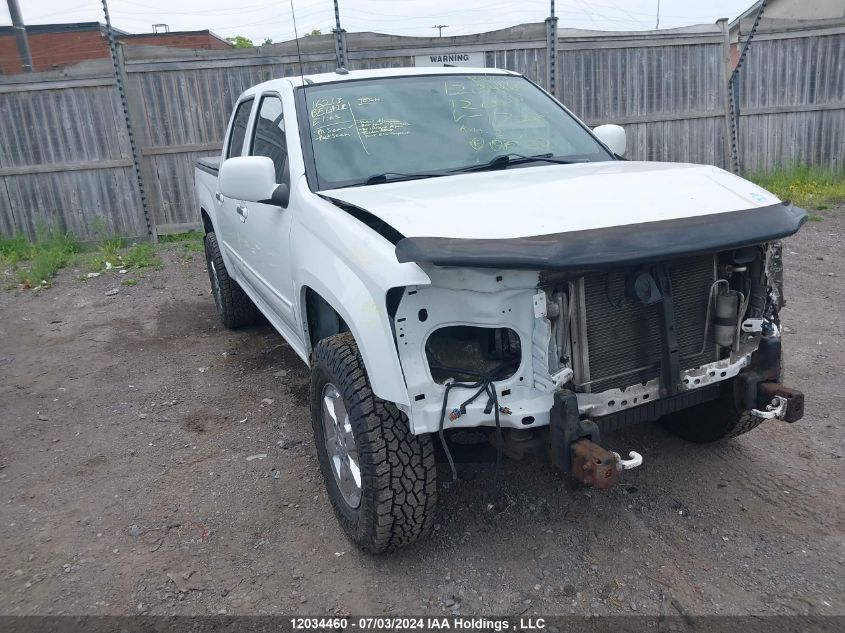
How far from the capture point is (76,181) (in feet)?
30.7

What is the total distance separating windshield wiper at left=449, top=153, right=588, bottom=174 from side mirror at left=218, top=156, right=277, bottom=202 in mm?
891

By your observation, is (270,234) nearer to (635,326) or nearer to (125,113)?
(635,326)

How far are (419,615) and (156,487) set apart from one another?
171cm

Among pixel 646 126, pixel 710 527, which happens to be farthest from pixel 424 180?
pixel 646 126

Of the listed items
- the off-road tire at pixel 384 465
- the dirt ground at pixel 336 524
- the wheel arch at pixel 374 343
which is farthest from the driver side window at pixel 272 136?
the dirt ground at pixel 336 524

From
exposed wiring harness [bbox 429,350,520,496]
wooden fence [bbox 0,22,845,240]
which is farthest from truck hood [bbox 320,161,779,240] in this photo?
wooden fence [bbox 0,22,845,240]

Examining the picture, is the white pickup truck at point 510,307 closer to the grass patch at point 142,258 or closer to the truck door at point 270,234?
the truck door at point 270,234

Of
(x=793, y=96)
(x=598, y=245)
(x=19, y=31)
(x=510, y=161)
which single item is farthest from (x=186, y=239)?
(x=793, y=96)

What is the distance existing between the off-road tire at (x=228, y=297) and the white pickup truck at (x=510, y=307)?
2416 millimetres

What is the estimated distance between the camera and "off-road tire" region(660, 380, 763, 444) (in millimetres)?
3393

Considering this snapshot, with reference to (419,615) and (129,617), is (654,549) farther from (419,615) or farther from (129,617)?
(129,617)

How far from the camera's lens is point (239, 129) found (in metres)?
5.12

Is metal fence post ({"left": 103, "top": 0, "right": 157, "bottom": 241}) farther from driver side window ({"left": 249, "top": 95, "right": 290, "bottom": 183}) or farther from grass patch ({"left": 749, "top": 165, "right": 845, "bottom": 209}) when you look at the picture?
grass patch ({"left": 749, "top": 165, "right": 845, "bottom": 209})

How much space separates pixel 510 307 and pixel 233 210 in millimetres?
2955
